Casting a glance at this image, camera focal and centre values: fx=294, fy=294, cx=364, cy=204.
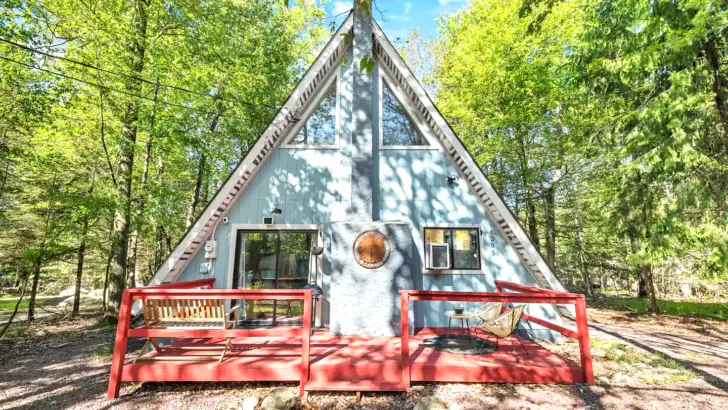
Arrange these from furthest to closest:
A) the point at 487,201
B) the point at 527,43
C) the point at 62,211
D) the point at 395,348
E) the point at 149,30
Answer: the point at 527,43
the point at 149,30
the point at 62,211
the point at 487,201
the point at 395,348

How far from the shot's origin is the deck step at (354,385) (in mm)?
3895

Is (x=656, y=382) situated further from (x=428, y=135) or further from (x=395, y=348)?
(x=428, y=135)

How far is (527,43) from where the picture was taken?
41.7 ft

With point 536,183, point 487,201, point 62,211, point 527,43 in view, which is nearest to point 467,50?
point 527,43

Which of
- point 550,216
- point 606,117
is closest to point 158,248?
point 550,216

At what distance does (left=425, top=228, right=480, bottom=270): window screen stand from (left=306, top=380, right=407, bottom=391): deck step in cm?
306

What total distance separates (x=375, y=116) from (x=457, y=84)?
9.05 m

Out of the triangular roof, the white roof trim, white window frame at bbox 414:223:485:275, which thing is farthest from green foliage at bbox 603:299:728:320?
the white roof trim

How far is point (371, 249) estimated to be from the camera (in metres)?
5.64

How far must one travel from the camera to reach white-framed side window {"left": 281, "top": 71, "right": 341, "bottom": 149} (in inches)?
266

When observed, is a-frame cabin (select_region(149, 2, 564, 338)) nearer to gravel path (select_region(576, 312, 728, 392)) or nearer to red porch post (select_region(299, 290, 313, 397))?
red porch post (select_region(299, 290, 313, 397))

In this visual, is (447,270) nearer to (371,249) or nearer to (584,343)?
(371,249)

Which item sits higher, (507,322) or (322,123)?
(322,123)

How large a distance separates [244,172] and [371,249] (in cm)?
307
